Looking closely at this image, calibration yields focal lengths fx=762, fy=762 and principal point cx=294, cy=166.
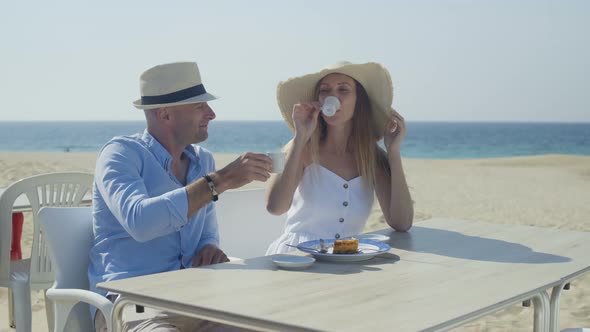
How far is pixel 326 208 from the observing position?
3152 millimetres

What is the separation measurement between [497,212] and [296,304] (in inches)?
387

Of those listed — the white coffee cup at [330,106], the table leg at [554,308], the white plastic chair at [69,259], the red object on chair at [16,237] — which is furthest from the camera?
the red object on chair at [16,237]

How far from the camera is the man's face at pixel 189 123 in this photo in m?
2.72

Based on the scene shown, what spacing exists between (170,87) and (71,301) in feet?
2.70

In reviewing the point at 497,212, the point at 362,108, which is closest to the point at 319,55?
the point at 497,212

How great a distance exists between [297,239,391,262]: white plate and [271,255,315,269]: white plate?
0.09 metres

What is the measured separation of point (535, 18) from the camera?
186ft

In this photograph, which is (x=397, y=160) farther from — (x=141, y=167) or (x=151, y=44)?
(x=151, y=44)

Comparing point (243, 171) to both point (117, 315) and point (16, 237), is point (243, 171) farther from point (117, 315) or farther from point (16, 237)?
point (16, 237)

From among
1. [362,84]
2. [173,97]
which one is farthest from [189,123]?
[362,84]

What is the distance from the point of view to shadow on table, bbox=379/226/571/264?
2.40 metres

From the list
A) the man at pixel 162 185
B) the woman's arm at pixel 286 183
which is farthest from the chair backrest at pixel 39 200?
the woman's arm at pixel 286 183

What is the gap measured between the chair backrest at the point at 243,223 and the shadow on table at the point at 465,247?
31.6 inches

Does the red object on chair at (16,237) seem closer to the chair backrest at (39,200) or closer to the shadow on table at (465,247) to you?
the chair backrest at (39,200)
